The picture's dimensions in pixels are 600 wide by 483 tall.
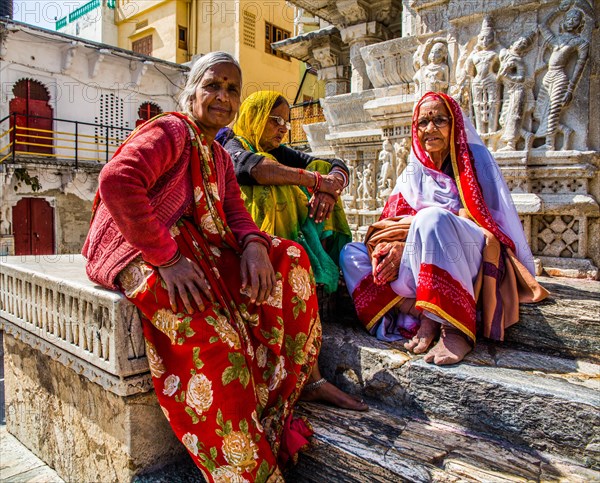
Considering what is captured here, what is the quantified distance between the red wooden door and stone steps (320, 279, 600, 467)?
12.8 metres

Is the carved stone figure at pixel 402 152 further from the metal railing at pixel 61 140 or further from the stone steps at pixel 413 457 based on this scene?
the metal railing at pixel 61 140

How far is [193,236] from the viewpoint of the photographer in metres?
1.74

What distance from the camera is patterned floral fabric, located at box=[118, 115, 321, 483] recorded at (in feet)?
4.75

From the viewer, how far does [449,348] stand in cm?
195

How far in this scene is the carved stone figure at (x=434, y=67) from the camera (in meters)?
3.55

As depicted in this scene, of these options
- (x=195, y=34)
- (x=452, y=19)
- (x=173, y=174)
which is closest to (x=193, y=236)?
(x=173, y=174)

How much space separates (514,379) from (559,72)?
234 centimetres

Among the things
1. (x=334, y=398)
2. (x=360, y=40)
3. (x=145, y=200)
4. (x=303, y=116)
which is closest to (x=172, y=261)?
(x=145, y=200)

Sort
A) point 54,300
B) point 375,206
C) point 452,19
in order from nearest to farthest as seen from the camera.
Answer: point 54,300, point 452,19, point 375,206

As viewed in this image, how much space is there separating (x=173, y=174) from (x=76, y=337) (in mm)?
791

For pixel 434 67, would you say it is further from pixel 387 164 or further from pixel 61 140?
pixel 61 140

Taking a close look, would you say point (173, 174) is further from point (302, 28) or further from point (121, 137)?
point (121, 137)

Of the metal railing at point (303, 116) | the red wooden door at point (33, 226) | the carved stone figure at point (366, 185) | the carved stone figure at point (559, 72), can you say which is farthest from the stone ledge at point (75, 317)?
the red wooden door at point (33, 226)

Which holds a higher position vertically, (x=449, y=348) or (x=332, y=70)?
(x=332, y=70)
